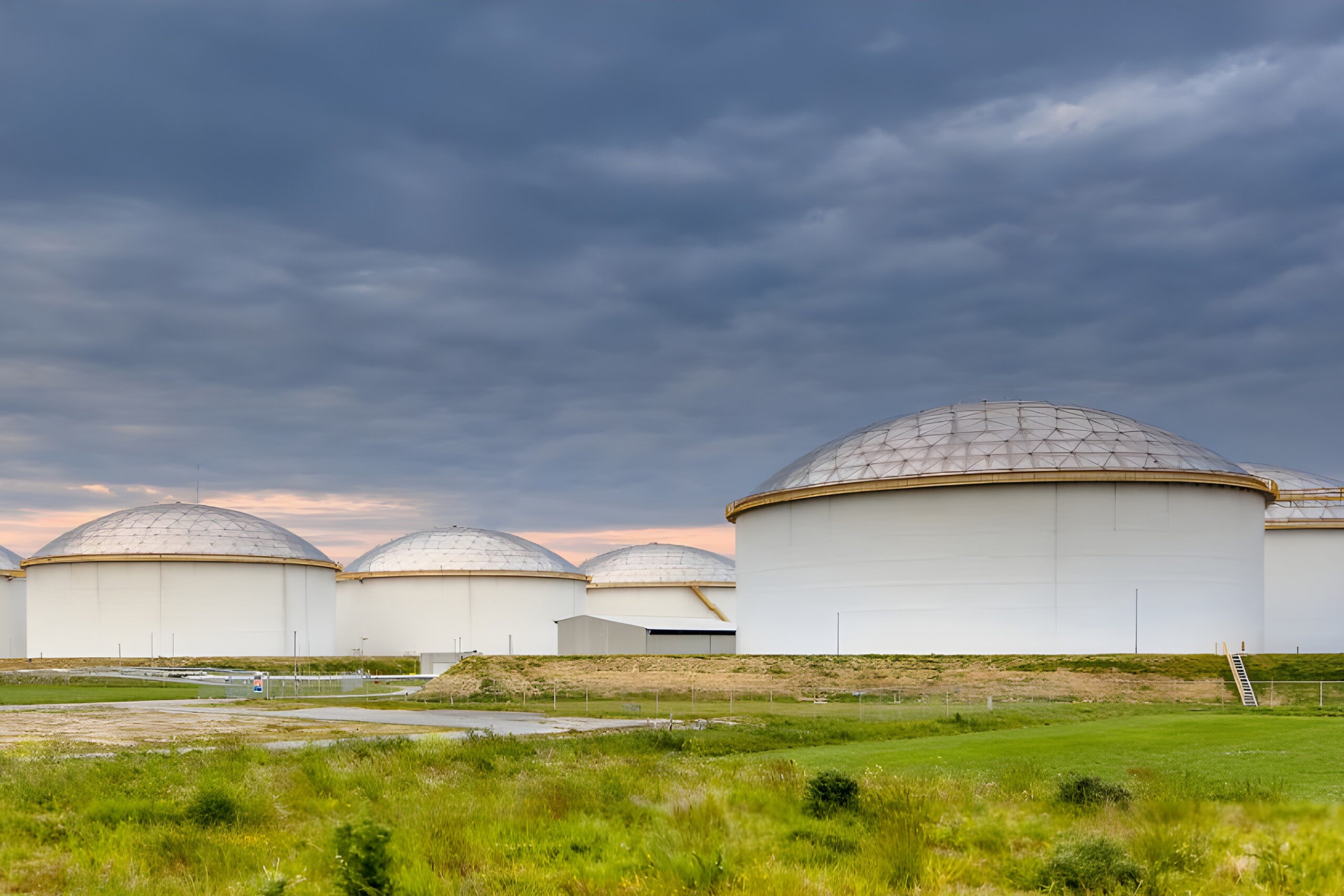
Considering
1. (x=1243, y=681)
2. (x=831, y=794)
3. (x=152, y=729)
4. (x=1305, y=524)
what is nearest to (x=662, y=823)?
(x=831, y=794)

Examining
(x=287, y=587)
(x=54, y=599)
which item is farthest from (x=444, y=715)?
(x=54, y=599)

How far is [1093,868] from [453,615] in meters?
69.5

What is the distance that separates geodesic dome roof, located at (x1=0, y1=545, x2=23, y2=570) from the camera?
291 feet

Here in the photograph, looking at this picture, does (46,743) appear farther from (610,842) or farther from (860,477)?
(860,477)

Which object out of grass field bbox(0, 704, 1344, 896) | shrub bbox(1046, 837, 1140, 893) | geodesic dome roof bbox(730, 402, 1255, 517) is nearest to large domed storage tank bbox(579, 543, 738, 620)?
geodesic dome roof bbox(730, 402, 1255, 517)

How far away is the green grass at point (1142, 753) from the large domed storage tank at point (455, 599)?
2139 inches

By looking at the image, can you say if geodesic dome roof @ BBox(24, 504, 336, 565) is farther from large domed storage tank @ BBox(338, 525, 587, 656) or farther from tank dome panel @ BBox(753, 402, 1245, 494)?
tank dome panel @ BBox(753, 402, 1245, 494)

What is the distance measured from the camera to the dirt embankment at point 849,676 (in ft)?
128

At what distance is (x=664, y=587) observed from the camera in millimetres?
88812

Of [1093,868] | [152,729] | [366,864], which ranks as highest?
[366,864]

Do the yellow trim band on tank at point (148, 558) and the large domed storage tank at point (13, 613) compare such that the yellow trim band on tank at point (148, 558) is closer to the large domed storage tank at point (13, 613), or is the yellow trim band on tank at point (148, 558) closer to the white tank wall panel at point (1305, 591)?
the large domed storage tank at point (13, 613)

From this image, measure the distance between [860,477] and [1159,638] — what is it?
12936 mm

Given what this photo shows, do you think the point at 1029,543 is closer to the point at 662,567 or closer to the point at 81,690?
the point at 81,690

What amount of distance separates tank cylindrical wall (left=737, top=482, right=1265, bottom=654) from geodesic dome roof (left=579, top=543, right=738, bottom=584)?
4120 centimetres
